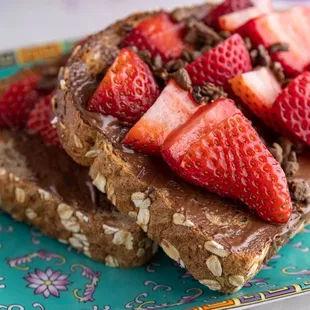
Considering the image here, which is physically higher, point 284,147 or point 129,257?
point 284,147

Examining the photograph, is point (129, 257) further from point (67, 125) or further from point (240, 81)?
point (240, 81)

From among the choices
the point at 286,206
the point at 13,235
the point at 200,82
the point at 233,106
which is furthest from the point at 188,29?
the point at 13,235

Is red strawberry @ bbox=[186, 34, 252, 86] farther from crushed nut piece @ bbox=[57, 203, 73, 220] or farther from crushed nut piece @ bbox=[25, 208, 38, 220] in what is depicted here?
crushed nut piece @ bbox=[25, 208, 38, 220]

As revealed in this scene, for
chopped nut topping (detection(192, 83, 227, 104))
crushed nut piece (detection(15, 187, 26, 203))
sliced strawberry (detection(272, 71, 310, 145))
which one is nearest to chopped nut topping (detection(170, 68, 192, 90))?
chopped nut topping (detection(192, 83, 227, 104))

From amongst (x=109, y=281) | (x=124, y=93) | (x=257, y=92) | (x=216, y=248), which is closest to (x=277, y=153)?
(x=257, y=92)

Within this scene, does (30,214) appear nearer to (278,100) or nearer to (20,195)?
(20,195)
